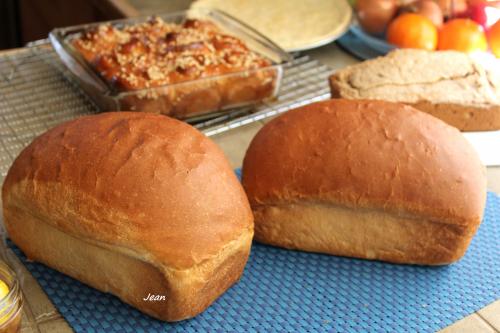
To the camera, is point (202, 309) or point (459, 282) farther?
point (459, 282)

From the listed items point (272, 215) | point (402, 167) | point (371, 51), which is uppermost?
point (402, 167)

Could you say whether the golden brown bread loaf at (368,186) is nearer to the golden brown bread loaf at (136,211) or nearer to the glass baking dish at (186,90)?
the golden brown bread loaf at (136,211)

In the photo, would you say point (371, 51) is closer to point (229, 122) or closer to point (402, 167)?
point (229, 122)

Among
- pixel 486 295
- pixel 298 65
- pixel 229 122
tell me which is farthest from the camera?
pixel 298 65

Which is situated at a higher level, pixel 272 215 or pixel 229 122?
pixel 272 215

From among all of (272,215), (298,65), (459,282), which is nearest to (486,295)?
(459,282)

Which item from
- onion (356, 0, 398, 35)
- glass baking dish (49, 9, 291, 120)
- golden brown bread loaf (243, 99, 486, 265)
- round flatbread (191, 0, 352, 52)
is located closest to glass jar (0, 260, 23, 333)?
golden brown bread loaf (243, 99, 486, 265)
